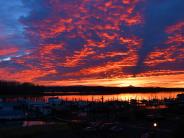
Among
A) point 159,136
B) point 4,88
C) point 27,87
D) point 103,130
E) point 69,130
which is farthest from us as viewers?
point 27,87

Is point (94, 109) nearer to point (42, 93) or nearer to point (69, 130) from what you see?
point (69, 130)

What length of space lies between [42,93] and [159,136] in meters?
150

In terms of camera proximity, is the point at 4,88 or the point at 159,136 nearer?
the point at 159,136

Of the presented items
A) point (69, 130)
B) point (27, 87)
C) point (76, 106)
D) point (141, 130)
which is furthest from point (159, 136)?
point (27, 87)

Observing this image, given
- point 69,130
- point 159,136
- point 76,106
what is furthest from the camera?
point 76,106

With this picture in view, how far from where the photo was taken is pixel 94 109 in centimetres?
6888

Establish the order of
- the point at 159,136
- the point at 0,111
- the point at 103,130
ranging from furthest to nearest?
the point at 0,111 < the point at 103,130 < the point at 159,136

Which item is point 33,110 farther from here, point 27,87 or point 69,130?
point 27,87

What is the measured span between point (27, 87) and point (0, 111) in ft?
365

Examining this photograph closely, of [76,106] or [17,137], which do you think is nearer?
[17,137]

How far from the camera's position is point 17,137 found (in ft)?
126

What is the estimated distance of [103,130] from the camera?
37.6 metres

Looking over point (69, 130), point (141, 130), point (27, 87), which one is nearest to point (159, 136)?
point (141, 130)

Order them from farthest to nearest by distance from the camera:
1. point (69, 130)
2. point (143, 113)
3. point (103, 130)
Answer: point (143, 113) < point (69, 130) < point (103, 130)
